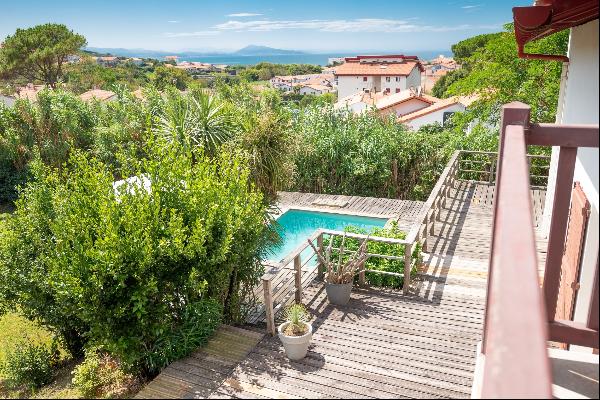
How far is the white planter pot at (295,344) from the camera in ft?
19.2

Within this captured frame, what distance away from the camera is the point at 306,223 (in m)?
14.6

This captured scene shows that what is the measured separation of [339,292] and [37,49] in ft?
115

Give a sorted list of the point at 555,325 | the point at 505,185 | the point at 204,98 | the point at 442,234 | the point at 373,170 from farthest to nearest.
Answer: the point at 373,170, the point at 204,98, the point at 442,234, the point at 555,325, the point at 505,185

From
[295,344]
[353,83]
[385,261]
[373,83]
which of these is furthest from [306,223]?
[353,83]

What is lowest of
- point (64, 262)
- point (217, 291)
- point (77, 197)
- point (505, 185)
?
point (217, 291)

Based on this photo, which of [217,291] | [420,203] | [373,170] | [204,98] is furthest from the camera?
[373,170]

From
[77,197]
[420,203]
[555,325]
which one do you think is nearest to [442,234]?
[420,203]

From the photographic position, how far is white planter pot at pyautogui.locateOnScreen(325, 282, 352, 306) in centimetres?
731

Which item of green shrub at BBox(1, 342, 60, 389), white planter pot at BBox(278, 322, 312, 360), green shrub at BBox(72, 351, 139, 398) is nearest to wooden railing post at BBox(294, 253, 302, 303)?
white planter pot at BBox(278, 322, 312, 360)

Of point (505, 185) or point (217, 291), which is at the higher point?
point (505, 185)

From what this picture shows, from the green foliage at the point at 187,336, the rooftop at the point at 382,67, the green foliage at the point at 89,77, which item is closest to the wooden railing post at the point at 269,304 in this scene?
the green foliage at the point at 187,336

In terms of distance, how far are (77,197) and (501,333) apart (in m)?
6.44

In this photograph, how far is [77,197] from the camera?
638cm

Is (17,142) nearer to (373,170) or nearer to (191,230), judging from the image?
(373,170)
